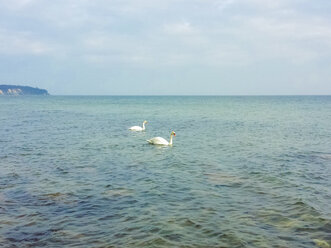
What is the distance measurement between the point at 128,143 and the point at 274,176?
13.9 m

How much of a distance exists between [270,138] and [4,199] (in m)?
23.1

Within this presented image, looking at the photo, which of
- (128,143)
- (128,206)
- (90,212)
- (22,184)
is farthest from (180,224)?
(128,143)

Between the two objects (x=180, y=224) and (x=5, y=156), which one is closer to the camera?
(x=180, y=224)

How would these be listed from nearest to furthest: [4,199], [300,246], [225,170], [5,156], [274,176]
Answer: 1. [300,246]
2. [4,199]
3. [274,176]
4. [225,170]
5. [5,156]

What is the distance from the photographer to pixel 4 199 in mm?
11922

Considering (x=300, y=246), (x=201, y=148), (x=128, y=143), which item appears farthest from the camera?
(x=128, y=143)

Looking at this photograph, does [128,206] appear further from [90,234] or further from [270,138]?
[270,138]

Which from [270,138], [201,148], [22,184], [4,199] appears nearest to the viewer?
[4,199]

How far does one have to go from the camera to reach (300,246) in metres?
8.40

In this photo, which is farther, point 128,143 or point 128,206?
point 128,143

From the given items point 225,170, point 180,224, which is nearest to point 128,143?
point 225,170

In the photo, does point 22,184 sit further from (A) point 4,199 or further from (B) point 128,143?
(B) point 128,143

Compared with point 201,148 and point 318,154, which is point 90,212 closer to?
point 201,148

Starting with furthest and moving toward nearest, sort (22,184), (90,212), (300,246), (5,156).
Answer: (5,156) → (22,184) → (90,212) → (300,246)
